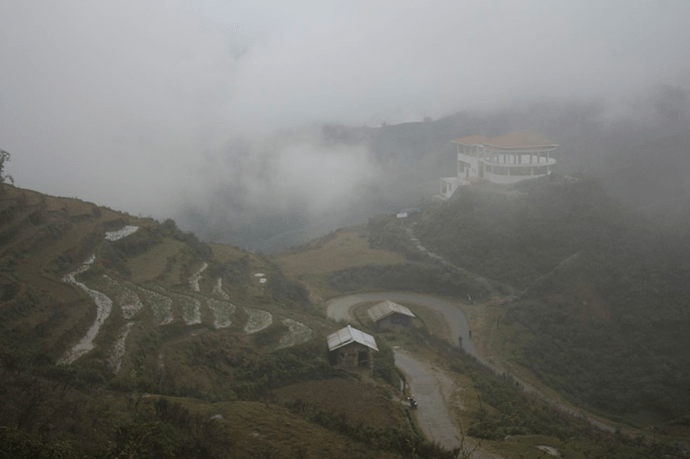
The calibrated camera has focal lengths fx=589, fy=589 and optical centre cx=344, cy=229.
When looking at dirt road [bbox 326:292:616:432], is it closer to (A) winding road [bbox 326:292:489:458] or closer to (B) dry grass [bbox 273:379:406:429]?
(A) winding road [bbox 326:292:489:458]

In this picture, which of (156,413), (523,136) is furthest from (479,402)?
(523,136)

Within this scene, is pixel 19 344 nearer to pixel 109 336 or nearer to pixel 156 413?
pixel 109 336

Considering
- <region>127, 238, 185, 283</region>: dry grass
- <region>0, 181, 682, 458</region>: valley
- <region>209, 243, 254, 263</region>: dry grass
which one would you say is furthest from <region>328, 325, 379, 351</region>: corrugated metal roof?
<region>209, 243, 254, 263</region>: dry grass

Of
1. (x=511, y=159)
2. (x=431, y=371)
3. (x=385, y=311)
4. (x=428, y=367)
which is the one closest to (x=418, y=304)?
(x=385, y=311)

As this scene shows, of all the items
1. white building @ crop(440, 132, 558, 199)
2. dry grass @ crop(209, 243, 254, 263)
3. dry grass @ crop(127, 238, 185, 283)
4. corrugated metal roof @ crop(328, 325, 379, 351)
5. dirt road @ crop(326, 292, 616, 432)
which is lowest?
dirt road @ crop(326, 292, 616, 432)

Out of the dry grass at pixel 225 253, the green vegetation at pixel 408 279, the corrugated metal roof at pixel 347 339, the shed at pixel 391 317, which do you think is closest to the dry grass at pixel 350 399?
the corrugated metal roof at pixel 347 339
